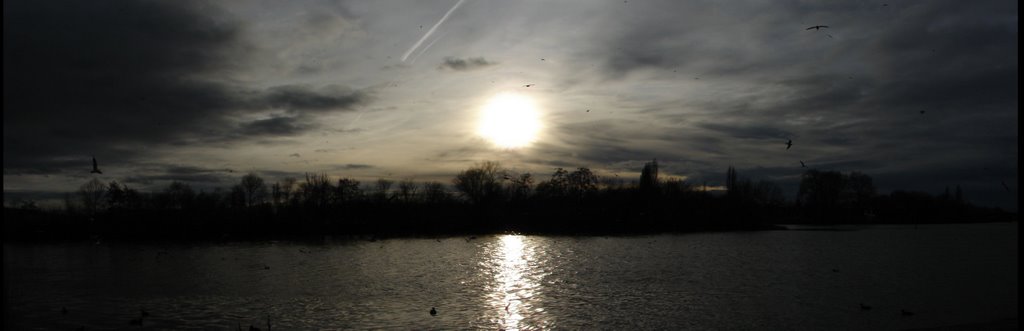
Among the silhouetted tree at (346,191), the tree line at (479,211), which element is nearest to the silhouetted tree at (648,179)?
the tree line at (479,211)

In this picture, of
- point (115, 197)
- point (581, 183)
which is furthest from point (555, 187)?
point (115, 197)

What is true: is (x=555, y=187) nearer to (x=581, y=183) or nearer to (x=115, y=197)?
(x=581, y=183)

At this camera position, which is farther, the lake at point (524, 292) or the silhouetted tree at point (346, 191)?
the silhouetted tree at point (346, 191)

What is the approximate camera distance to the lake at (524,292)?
21.5 meters

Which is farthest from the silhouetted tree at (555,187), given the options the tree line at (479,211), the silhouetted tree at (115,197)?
the silhouetted tree at (115,197)

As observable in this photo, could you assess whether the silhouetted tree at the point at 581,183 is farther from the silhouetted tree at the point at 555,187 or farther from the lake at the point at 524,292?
the lake at the point at 524,292

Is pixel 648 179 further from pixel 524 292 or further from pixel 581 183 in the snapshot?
pixel 524 292

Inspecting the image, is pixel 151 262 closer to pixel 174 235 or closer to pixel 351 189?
pixel 174 235

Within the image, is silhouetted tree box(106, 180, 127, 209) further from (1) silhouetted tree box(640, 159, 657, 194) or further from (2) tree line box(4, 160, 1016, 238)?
(1) silhouetted tree box(640, 159, 657, 194)

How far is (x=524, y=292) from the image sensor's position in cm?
2816

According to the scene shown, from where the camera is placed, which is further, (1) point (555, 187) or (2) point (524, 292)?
(1) point (555, 187)

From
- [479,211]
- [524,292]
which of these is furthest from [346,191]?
[524,292]

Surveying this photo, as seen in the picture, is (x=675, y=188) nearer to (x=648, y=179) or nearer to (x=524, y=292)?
(x=648, y=179)

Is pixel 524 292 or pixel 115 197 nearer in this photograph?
pixel 524 292
